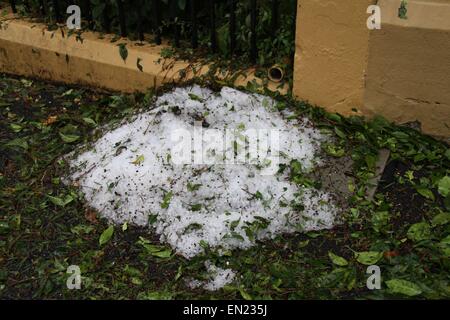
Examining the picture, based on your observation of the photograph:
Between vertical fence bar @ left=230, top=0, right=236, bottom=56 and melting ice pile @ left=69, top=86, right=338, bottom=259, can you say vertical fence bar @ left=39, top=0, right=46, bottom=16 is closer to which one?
melting ice pile @ left=69, top=86, right=338, bottom=259

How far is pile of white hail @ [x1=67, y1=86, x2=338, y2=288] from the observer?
286 centimetres

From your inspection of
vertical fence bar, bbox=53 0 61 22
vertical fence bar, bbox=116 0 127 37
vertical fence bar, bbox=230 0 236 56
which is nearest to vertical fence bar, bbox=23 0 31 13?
vertical fence bar, bbox=53 0 61 22

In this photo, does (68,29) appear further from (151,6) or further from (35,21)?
(151,6)

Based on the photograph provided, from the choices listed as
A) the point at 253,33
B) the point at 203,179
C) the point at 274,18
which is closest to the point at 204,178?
the point at 203,179

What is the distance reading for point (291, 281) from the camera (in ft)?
8.51

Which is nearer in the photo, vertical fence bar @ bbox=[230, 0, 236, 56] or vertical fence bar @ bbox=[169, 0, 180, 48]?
vertical fence bar @ bbox=[230, 0, 236, 56]

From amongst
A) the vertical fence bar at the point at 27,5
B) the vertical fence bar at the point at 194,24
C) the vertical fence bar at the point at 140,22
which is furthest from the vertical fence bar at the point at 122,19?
the vertical fence bar at the point at 27,5

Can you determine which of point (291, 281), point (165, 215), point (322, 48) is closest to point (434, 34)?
point (322, 48)

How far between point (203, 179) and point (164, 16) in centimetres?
147

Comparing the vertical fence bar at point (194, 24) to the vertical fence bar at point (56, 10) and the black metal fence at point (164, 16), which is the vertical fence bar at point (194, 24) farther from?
the vertical fence bar at point (56, 10)

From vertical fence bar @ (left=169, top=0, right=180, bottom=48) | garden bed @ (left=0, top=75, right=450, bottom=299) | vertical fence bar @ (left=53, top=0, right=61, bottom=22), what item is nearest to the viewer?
garden bed @ (left=0, top=75, right=450, bottom=299)

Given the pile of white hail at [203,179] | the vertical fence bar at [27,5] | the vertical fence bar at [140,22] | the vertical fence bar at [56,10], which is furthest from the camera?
the vertical fence bar at [27,5]

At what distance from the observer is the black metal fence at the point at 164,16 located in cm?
355

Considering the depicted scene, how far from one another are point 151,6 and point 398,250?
2364mm
